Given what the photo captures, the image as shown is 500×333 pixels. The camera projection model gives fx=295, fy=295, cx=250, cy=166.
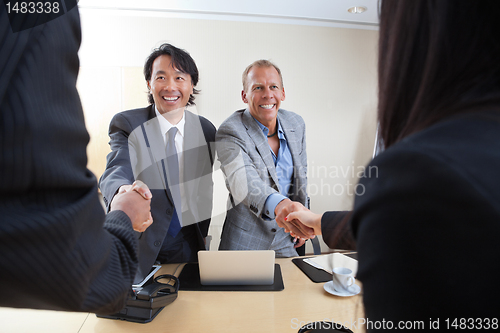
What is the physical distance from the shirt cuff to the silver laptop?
2.26 ft

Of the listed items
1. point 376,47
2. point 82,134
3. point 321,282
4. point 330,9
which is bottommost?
point 321,282

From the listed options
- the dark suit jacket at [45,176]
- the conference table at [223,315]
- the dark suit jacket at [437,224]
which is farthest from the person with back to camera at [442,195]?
the conference table at [223,315]

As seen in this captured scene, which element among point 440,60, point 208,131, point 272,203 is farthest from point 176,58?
point 440,60

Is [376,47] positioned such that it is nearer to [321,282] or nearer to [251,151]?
[321,282]

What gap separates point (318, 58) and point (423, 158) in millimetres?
4175

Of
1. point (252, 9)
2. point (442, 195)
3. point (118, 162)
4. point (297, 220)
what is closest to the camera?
point (442, 195)

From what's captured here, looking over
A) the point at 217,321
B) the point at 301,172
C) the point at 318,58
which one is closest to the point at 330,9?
the point at 318,58

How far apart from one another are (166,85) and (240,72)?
5.94ft

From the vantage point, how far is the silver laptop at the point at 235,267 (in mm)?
1252

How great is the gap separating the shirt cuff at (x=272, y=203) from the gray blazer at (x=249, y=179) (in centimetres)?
3

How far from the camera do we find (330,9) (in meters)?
3.65

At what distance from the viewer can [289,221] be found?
5.95 ft

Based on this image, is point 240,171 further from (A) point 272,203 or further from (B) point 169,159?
(B) point 169,159

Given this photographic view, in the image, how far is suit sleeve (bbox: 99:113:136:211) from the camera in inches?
62.3
